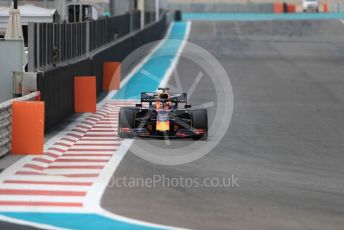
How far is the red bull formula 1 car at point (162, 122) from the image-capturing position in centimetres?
1861

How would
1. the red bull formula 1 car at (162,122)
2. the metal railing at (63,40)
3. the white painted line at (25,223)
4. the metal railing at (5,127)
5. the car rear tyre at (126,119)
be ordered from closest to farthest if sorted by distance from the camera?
the white painted line at (25,223)
the metal railing at (5,127)
the red bull formula 1 car at (162,122)
the car rear tyre at (126,119)
the metal railing at (63,40)

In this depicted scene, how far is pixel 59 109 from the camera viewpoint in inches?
873

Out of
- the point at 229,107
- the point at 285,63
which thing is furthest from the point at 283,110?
the point at 285,63

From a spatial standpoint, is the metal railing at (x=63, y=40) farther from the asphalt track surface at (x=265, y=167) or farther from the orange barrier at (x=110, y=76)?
the asphalt track surface at (x=265, y=167)

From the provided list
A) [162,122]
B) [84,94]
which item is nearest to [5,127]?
[162,122]

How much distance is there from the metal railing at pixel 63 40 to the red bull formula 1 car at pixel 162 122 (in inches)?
109

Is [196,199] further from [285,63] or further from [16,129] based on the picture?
[285,63]

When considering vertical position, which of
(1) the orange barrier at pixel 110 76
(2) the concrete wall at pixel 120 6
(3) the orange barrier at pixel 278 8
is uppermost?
(2) the concrete wall at pixel 120 6

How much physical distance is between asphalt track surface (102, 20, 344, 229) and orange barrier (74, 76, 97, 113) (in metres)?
3.28

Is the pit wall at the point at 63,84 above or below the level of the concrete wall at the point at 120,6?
below

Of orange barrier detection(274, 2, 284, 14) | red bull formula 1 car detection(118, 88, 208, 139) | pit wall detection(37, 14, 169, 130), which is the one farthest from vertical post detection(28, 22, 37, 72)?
orange barrier detection(274, 2, 284, 14)

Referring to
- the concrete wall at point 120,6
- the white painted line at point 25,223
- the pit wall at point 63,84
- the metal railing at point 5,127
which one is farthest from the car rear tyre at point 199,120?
the concrete wall at point 120,6

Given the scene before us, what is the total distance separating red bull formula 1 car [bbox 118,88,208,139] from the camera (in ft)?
61.1

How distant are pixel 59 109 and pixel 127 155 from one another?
572cm
